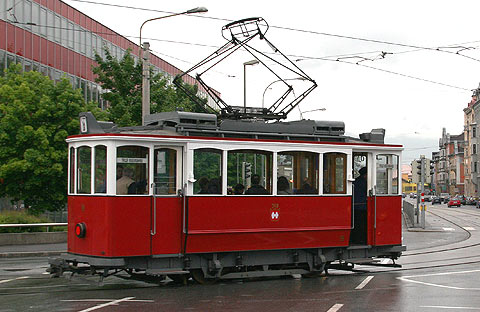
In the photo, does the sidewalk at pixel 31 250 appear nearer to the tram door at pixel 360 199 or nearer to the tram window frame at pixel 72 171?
the tram window frame at pixel 72 171

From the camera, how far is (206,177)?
44.4 feet

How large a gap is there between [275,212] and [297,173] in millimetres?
1013

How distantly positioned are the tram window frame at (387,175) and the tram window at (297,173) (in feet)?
6.38

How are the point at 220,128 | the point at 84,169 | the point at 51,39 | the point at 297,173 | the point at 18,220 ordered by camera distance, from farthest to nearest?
1. the point at 51,39
2. the point at 18,220
3. the point at 297,173
4. the point at 220,128
5. the point at 84,169

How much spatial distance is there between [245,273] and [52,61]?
92.9 feet

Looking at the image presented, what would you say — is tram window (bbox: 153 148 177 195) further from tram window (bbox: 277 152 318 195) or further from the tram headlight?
tram window (bbox: 277 152 318 195)

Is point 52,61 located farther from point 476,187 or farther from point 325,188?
point 476,187

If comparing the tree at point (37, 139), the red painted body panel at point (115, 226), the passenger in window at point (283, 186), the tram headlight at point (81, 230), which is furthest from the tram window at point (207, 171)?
the tree at point (37, 139)

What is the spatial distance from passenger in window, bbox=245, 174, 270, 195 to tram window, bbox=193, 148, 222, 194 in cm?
72

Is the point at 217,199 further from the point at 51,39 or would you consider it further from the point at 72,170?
the point at 51,39

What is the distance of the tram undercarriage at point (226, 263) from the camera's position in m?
12.8

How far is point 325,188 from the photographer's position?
15.0 m

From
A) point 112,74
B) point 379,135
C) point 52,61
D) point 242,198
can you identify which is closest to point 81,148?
point 242,198

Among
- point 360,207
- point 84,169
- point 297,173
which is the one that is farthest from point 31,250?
point 360,207
